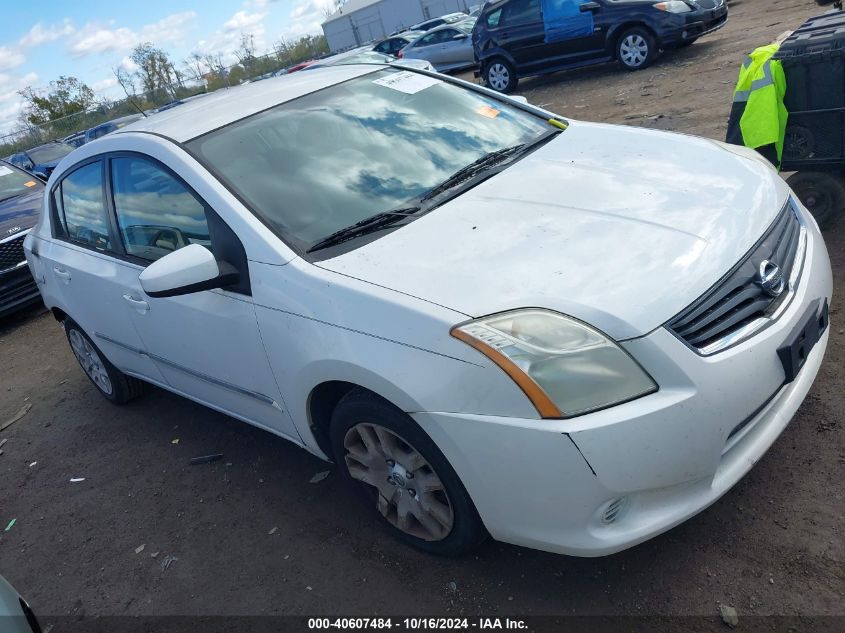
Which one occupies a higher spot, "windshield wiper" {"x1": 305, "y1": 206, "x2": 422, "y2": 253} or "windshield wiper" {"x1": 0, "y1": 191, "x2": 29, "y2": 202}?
"windshield wiper" {"x1": 0, "y1": 191, "x2": 29, "y2": 202}

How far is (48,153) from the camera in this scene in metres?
16.7

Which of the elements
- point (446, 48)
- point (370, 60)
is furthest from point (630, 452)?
point (446, 48)

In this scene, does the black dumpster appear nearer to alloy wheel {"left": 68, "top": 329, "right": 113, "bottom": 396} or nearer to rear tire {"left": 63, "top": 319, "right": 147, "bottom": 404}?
rear tire {"left": 63, "top": 319, "right": 147, "bottom": 404}

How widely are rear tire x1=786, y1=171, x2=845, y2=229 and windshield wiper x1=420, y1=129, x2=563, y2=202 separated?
5.88ft

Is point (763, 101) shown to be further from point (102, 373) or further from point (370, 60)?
point (102, 373)

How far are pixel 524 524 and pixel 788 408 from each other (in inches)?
40.5

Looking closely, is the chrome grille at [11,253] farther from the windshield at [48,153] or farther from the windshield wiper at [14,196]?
the windshield at [48,153]

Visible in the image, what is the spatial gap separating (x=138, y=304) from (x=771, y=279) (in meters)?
2.85

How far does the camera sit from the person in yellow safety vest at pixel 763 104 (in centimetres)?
406

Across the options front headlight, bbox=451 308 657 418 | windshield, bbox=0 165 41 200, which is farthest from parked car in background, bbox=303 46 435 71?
windshield, bbox=0 165 41 200

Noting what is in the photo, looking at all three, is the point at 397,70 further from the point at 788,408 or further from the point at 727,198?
the point at 788,408

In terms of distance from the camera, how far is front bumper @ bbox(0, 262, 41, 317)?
24.9ft

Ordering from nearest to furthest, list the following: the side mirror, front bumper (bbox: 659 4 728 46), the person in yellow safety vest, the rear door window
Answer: the side mirror, the person in yellow safety vest, front bumper (bbox: 659 4 728 46), the rear door window

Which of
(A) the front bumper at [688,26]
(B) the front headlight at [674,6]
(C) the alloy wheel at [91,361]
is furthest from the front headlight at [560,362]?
(B) the front headlight at [674,6]
